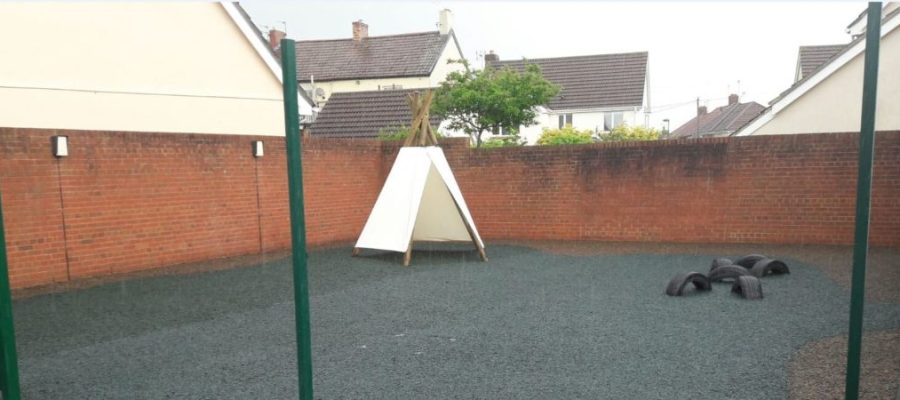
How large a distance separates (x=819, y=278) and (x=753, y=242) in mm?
2947

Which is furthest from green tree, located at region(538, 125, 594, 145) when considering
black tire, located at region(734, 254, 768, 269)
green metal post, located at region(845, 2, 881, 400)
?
green metal post, located at region(845, 2, 881, 400)

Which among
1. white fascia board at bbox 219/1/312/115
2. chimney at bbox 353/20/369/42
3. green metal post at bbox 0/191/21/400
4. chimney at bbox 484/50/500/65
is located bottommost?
green metal post at bbox 0/191/21/400

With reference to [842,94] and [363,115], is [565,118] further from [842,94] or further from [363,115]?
[842,94]

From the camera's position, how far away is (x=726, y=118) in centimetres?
4209

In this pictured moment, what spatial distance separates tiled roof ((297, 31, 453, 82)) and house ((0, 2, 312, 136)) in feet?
39.3

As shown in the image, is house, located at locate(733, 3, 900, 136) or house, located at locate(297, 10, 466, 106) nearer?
house, located at locate(733, 3, 900, 136)

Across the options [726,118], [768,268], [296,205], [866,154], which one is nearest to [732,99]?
[726,118]

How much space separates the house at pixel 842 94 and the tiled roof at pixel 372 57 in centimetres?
1345

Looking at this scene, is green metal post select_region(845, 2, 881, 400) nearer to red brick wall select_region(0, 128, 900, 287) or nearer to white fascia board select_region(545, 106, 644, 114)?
red brick wall select_region(0, 128, 900, 287)

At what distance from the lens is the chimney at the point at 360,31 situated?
27081 millimetres

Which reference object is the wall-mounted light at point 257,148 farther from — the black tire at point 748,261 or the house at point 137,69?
the black tire at point 748,261

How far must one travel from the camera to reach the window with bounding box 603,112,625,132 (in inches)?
1041

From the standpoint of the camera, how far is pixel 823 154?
9.39 meters

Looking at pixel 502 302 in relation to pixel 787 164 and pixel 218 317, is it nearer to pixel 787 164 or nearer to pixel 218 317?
pixel 218 317
